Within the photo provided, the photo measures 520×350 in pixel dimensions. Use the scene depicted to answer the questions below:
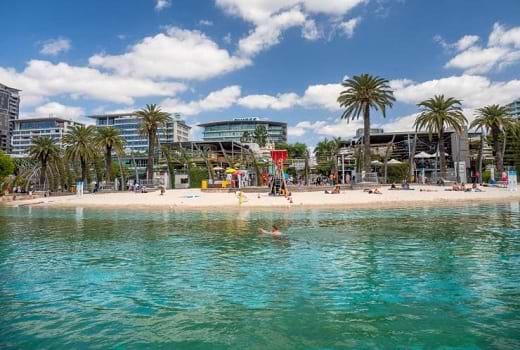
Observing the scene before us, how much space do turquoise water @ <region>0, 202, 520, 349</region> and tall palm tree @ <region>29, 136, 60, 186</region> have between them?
1745 inches

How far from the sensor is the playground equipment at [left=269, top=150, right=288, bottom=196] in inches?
1711

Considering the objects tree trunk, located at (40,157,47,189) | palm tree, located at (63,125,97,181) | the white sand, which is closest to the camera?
the white sand

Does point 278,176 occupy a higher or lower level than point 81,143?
lower

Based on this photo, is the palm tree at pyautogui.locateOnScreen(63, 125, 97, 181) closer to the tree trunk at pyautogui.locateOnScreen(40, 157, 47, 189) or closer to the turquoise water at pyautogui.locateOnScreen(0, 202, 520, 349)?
the tree trunk at pyautogui.locateOnScreen(40, 157, 47, 189)

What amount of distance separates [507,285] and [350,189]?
1543 inches

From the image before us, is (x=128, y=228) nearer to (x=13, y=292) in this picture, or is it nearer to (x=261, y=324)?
(x=13, y=292)

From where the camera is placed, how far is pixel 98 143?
58.5 m

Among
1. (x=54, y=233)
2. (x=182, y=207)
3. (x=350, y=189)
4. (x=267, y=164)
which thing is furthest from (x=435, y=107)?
(x=54, y=233)

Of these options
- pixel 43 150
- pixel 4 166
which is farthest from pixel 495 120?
pixel 4 166

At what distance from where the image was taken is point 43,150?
6025 centimetres

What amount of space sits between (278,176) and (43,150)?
1492 inches

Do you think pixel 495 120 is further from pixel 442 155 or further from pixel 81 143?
pixel 81 143

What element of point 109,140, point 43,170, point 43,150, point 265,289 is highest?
point 109,140

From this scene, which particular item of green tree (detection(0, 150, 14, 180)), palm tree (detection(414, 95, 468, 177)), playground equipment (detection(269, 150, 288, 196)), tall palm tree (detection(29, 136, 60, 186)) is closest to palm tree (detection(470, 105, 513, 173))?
palm tree (detection(414, 95, 468, 177))
